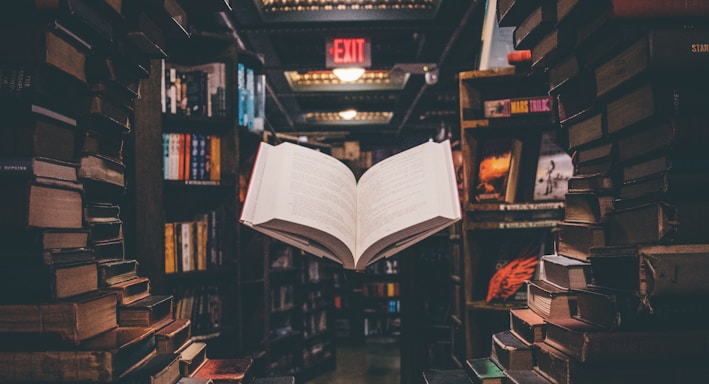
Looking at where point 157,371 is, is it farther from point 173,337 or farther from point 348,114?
point 348,114

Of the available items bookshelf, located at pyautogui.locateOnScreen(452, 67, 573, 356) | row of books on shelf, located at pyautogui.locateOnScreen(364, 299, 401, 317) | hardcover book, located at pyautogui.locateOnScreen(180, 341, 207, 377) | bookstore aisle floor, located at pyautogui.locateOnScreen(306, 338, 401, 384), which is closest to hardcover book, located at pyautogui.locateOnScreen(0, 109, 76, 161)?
hardcover book, located at pyautogui.locateOnScreen(180, 341, 207, 377)

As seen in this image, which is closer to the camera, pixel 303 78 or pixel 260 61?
pixel 260 61

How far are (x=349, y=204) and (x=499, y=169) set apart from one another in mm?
1488

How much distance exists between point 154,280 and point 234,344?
921 mm

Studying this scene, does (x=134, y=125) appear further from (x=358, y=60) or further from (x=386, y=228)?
(x=358, y=60)

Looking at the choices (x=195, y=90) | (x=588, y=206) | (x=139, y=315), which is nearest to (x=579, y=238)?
(x=588, y=206)

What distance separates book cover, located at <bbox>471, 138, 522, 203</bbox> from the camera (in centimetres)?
229

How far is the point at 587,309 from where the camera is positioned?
854 mm

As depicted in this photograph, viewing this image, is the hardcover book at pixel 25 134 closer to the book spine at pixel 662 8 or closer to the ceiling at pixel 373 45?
the book spine at pixel 662 8

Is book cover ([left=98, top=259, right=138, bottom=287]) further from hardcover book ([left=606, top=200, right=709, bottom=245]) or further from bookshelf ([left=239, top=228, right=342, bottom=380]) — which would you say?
bookshelf ([left=239, top=228, right=342, bottom=380])

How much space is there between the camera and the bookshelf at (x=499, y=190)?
2262 millimetres

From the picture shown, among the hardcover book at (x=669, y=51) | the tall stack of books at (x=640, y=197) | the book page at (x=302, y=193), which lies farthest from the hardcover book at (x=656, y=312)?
the book page at (x=302, y=193)

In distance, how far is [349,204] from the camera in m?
1.02

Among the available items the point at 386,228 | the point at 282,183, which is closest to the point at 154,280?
the point at 282,183
